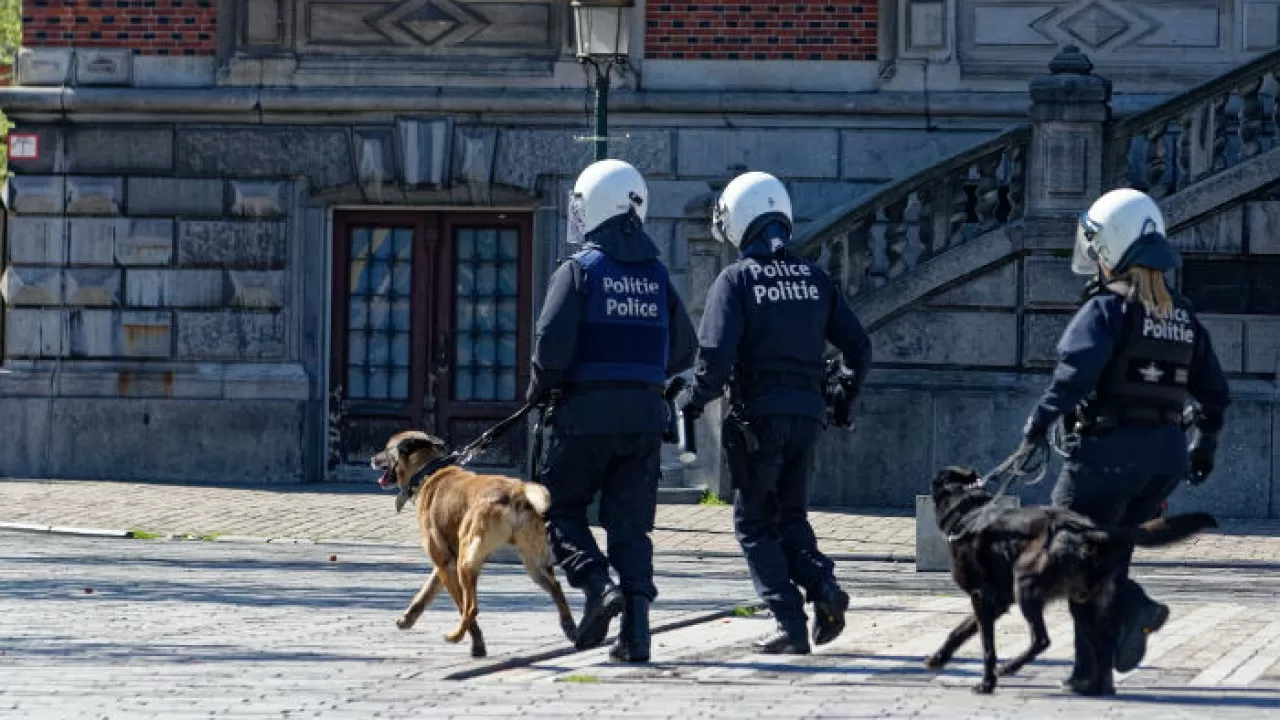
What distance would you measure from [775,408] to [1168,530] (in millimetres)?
1916

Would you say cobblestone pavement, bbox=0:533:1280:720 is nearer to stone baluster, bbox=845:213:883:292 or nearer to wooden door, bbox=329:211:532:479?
stone baluster, bbox=845:213:883:292

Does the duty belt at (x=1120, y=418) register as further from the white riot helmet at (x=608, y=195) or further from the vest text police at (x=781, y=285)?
the white riot helmet at (x=608, y=195)

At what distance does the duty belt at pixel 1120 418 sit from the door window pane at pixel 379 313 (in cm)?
1378

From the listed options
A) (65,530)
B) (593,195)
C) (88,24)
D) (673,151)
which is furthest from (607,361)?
(88,24)

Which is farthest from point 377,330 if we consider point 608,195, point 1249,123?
point 608,195

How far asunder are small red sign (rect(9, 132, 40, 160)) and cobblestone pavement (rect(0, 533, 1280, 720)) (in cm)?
797

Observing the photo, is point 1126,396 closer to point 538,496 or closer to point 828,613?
point 828,613

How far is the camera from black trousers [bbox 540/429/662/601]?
10305 millimetres

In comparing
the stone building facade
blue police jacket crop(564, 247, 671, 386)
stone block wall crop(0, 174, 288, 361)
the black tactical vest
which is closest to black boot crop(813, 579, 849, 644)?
blue police jacket crop(564, 247, 671, 386)

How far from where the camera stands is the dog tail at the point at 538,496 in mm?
10125

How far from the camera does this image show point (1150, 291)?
9.52 m

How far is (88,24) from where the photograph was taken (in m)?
22.6

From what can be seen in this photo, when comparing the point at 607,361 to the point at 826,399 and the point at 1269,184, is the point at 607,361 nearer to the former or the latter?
the point at 826,399

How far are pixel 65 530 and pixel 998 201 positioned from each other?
288 inches
